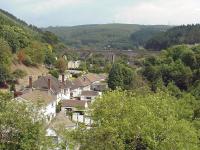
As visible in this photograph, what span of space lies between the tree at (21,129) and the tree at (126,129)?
1730 mm

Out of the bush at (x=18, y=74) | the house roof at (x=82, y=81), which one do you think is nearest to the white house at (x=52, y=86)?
the house roof at (x=82, y=81)

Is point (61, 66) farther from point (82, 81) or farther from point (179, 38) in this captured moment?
point (179, 38)

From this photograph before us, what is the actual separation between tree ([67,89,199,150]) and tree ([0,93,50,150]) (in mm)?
1730

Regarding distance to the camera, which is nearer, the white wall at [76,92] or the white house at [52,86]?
the white house at [52,86]

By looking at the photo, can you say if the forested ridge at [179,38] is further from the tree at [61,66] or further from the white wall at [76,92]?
the white wall at [76,92]

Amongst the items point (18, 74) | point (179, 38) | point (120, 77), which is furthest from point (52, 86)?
point (179, 38)

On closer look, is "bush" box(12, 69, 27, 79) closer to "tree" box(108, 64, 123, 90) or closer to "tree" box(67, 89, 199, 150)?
"tree" box(108, 64, 123, 90)

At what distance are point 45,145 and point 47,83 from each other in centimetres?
4242

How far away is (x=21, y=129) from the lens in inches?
950

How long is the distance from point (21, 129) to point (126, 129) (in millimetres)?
5352

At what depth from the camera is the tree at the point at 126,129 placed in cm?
2480

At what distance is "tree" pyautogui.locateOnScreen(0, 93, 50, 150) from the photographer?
2377 centimetres

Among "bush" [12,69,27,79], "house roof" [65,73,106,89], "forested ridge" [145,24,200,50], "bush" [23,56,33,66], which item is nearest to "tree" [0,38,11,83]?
"bush" [12,69,27,79]

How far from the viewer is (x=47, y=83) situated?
65688 millimetres
